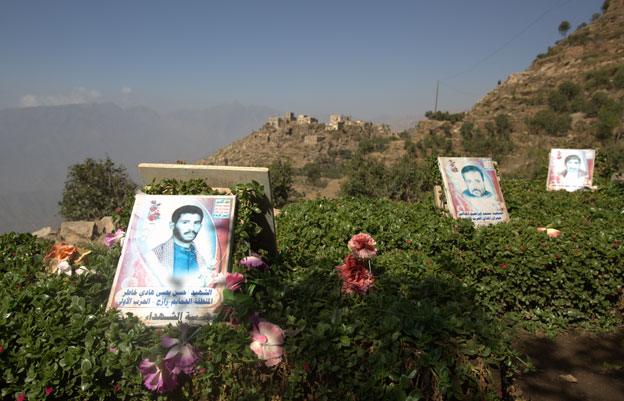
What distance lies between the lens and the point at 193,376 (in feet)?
6.82

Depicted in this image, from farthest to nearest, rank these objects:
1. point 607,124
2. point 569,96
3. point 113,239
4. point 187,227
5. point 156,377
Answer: point 569,96 → point 607,124 → point 113,239 → point 187,227 → point 156,377

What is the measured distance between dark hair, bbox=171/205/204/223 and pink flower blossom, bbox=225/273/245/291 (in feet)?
2.23

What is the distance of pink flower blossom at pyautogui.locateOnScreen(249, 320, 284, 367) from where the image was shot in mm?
2021

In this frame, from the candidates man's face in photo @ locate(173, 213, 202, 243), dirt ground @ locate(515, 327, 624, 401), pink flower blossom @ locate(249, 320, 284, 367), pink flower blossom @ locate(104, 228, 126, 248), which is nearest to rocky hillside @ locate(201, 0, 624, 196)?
dirt ground @ locate(515, 327, 624, 401)

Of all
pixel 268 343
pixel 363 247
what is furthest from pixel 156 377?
pixel 363 247

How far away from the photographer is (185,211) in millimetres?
2967

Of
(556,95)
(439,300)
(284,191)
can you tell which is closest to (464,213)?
(439,300)

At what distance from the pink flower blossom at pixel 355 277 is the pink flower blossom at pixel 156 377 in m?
1.15

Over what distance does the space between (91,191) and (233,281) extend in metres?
12.3

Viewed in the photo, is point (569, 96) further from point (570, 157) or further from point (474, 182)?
point (474, 182)

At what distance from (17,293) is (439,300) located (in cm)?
271

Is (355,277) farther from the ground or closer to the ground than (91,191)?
farther from the ground

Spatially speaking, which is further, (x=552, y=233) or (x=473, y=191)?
(x=473, y=191)

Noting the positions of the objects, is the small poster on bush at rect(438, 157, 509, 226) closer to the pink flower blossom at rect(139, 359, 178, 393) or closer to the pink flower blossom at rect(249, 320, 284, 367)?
the pink flower blossom at rect(249, 320, 284, 367)
